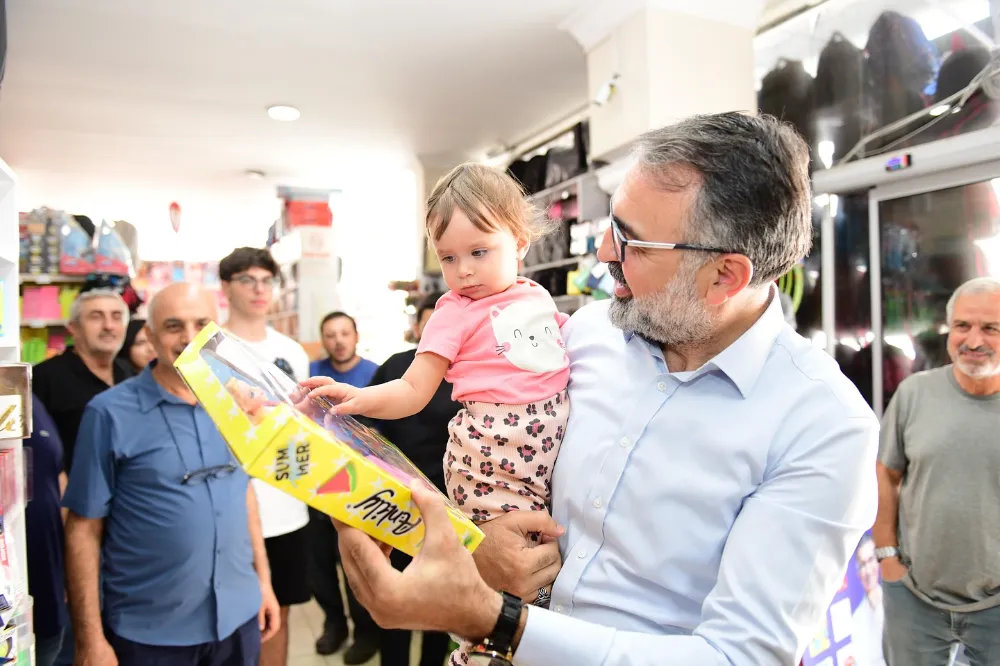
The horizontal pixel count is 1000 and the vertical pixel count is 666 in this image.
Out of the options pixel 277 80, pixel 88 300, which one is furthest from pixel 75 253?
pixel 277 80

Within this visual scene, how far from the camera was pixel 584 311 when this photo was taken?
1395 mm

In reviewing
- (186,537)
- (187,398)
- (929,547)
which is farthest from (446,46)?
(929,547)

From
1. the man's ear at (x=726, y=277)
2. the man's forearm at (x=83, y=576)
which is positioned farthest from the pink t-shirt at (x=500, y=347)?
the man's forearm at (x=83, y=576)

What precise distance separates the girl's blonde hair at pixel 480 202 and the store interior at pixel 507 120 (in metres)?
1.17

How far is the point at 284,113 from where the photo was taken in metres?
5.63

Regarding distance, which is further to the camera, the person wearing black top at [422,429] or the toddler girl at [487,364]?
the person wearing black top at [422,429]

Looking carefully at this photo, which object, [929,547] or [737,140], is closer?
[737,140]

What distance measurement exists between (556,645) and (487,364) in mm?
484

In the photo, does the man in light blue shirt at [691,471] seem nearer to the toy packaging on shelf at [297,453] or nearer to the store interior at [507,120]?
the toy packaging on shelf at [297,453]

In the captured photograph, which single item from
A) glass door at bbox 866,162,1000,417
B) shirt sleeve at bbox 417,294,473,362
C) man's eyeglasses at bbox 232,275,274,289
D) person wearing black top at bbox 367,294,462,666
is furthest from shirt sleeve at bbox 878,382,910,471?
man's eyeglasses at bbox 232,275,274,289

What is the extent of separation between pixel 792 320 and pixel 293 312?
5466 mm

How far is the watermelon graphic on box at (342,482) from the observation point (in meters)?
0.82

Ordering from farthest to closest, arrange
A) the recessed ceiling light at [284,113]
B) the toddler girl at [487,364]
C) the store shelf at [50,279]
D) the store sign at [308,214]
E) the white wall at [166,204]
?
the white wall at [166,204] → the store sign at [308,214] → the recessed ceiling light at [284,113] → the store shelf at [50,279] → the toddler girl at [487,364]

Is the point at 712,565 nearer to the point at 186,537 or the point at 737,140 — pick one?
the point at 737,140
